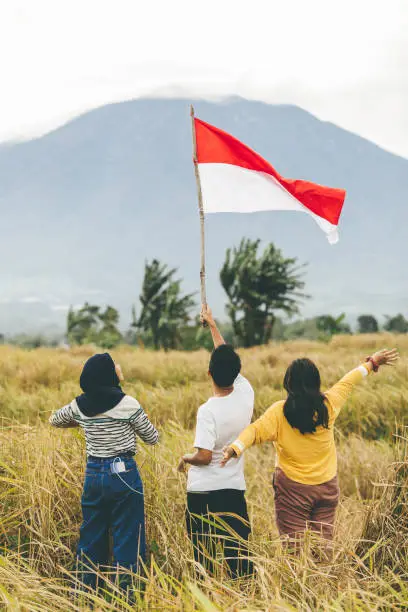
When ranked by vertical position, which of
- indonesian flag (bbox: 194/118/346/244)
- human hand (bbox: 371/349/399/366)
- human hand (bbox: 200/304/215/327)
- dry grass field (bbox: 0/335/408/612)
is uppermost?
indonesian flag (bbox: 194/118/346/244)

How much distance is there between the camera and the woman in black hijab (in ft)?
11.3

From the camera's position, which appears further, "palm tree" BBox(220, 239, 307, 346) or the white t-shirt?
"palm tree" BBox(220, 239, 307, 346)

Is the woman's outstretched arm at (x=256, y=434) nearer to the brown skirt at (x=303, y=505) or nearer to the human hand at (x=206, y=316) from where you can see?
the brown skirt at (x=303, y=505)

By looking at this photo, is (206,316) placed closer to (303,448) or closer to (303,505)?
(303,448)

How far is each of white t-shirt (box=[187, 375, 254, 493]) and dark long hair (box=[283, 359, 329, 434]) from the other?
271mm

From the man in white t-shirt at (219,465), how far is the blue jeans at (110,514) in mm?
353

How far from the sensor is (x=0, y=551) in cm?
394

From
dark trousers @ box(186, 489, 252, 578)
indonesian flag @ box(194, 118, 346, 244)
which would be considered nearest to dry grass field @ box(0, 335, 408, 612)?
dark trousers @ box(186, 489, 252, 578)

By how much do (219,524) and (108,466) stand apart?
0.76m

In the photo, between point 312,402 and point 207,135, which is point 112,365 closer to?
point 312,402

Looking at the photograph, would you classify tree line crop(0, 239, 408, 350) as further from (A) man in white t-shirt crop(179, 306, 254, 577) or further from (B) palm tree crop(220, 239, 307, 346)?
(A) man in white t-shirt crop(179, 306, 254, 577)

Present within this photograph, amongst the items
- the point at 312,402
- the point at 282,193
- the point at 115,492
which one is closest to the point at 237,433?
the point at 312,402

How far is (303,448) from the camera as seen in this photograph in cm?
358

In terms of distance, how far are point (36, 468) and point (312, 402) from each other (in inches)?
79.6
